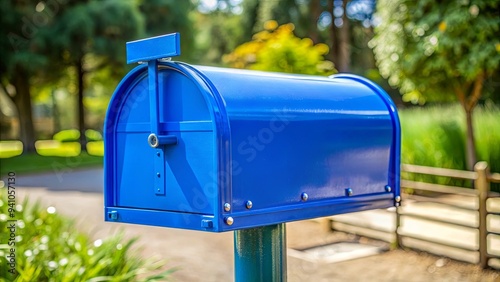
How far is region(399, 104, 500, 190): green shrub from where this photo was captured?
32.9 ft

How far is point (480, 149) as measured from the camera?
10.1 metres

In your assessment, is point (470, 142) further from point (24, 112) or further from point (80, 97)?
point (80, 97)

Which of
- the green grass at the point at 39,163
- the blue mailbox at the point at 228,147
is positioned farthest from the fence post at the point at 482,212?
the green grass at the point at 39,163

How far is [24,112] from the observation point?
21.3 meters

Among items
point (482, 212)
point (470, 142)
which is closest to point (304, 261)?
point (482, 212)

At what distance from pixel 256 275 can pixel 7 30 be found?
1746 centimetres

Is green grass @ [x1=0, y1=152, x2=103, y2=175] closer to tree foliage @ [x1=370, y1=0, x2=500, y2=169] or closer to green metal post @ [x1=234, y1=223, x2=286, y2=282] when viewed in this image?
tree foliage @ [x1=370, y1=0, x2=500, y2=169]

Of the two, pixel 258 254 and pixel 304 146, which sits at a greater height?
pixel 304 146

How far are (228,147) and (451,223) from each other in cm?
411

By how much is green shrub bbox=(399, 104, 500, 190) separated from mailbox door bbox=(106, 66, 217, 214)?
841 cm

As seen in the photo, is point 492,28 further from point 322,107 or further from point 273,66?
point 322,107

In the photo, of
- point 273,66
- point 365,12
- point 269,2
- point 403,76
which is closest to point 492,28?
point 403,76

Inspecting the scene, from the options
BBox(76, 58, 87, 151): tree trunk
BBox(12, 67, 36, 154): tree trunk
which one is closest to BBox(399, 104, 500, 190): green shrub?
BBox(12, 67, 36, 154): tree trunk

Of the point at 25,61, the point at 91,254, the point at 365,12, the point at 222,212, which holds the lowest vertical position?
the point at 91,254
